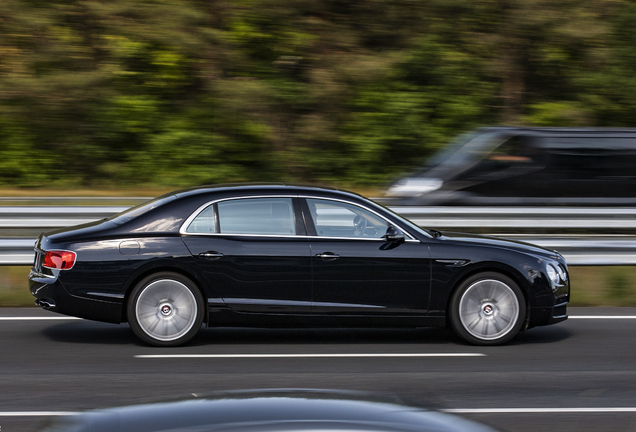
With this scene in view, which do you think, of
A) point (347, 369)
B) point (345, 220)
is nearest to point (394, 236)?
point (345, 220)

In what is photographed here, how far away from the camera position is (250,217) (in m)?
7.36

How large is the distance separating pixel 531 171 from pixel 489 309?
5.66 meters

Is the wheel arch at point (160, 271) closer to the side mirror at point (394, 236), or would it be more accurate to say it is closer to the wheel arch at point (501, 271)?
the side mirror at point (394, 236)

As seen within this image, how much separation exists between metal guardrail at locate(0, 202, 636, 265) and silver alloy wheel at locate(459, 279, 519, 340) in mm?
2643

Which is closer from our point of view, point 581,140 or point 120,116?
point 581,140

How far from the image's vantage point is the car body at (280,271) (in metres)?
7.14

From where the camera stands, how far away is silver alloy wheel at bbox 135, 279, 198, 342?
23.5 ft

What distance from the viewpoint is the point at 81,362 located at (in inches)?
261

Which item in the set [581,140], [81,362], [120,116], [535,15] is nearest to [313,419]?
[81,362]

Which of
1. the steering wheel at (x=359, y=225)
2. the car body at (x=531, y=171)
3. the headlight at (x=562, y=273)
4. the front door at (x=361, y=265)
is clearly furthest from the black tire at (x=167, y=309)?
the car body at (x=531, y=171)

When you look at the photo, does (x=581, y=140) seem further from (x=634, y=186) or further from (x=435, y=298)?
(x=435, y=298)

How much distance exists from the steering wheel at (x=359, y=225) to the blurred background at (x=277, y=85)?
1069 cm

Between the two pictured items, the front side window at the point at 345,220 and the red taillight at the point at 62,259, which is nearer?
the red taillight at the point at 62,259

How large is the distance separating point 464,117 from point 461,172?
24.8ft
